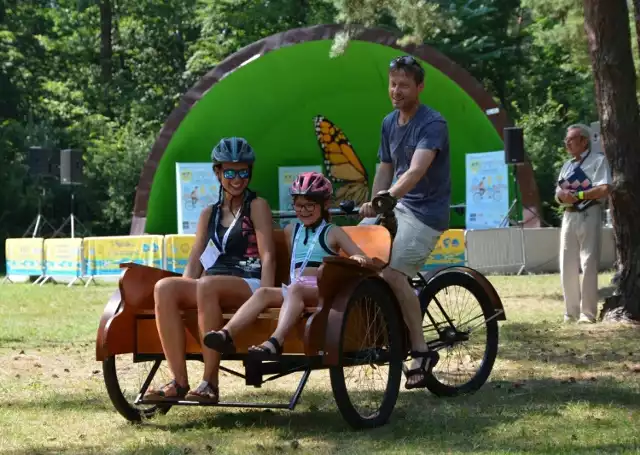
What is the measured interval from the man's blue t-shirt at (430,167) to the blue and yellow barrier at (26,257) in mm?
14873

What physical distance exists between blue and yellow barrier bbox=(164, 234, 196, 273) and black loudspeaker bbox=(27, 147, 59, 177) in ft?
22.4

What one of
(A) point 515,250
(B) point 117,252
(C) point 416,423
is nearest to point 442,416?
(C) point 416,423

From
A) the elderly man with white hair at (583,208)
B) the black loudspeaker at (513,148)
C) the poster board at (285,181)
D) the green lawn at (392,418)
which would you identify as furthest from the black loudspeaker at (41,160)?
the elderly man with white hair at (583,208)

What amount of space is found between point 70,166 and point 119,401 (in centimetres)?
1813

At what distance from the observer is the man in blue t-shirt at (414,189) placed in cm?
573

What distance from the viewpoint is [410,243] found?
5820 mm

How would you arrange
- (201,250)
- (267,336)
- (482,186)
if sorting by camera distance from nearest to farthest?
1. (267,336)
2. (201,250)
3. (482,186)

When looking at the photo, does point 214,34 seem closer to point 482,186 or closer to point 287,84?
point 287,84

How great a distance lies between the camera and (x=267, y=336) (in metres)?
5.21

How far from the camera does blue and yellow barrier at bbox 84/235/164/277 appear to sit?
18.7m

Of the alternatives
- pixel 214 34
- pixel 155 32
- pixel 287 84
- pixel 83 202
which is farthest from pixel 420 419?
pixel 155 32

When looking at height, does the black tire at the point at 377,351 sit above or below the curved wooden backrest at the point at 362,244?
below

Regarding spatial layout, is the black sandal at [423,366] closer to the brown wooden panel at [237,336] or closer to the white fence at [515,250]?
the brown wooden panel at [237,336]

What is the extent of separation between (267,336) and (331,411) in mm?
884
